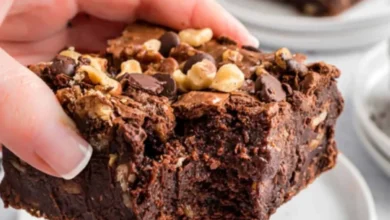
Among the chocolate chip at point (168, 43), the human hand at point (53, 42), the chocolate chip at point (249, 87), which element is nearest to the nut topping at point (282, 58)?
the chocolate chip at point (249, 87)

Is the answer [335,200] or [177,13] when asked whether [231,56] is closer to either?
[177,13]

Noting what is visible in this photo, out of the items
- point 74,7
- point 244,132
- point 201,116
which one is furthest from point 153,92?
point 74,7

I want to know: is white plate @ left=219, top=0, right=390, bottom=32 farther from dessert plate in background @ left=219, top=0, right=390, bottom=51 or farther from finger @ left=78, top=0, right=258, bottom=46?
finger @ left=78, top=0, right=258, bottom=46

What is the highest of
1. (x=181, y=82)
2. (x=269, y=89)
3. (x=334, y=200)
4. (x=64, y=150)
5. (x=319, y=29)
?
(x=269, y=89)

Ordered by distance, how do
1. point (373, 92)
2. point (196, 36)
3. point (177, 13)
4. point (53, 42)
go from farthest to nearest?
point (373, 92) → point (53, 42) → point (177, 13) → point (196, 36)

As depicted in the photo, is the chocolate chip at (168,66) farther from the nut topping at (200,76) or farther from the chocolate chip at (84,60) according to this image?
the chocolate chip at (84,60)

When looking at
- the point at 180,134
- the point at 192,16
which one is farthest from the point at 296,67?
the point at 192,16

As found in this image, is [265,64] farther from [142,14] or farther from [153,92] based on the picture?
[142,14]
